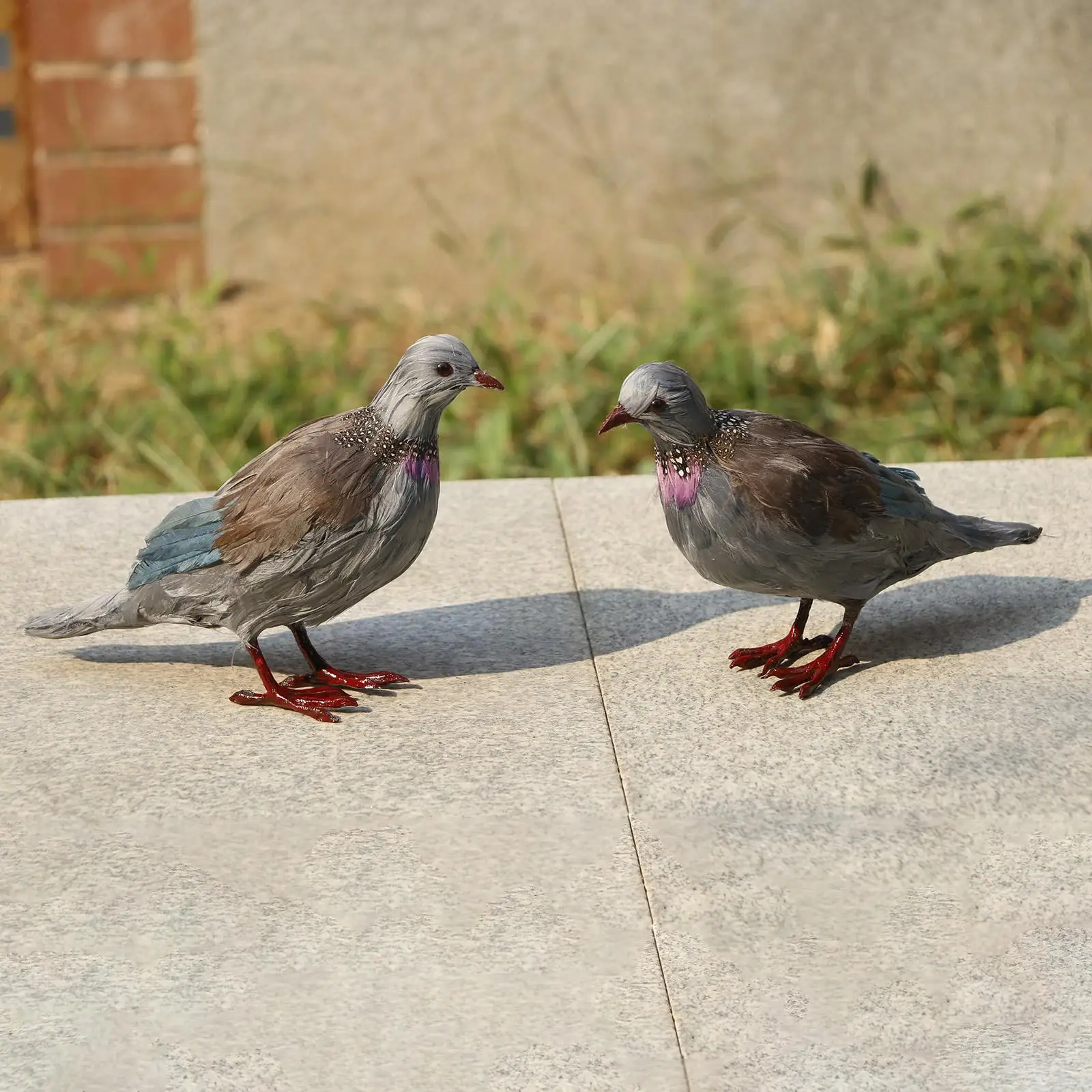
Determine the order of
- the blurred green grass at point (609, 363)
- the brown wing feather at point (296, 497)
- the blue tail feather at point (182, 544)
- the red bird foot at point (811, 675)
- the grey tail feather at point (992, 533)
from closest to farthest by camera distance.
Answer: the brown wing feather at point (296, 497) < the blue tail feather at point (182, 544) < the red bird foot at point (811, 675) < the grey tail feather at point (992, 533) < the blurred green grass at point (609, 363)

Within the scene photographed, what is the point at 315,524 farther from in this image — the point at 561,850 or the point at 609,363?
the point at 609,363

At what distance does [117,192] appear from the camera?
6.70m

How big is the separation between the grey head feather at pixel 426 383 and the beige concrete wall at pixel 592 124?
11.8ft

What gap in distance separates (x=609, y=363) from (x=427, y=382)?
291 centimetres

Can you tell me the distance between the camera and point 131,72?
653 centimetres

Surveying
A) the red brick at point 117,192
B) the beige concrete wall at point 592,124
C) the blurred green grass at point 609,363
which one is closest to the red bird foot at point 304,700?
the blurred green grass at point 609,363

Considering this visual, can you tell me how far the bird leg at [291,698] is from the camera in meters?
3.38

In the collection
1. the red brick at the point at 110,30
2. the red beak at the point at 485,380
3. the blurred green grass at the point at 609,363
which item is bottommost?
the blurred green grass at the point at 609,363

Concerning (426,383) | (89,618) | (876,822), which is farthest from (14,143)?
(876,822)

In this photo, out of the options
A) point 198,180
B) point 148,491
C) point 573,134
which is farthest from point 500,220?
point 148,491

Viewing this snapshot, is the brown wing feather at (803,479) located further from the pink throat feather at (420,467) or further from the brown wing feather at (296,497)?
the brown wing feather at (296,497)

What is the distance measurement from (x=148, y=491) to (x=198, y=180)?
172 cm

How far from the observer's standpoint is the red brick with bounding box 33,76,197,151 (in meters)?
6.55

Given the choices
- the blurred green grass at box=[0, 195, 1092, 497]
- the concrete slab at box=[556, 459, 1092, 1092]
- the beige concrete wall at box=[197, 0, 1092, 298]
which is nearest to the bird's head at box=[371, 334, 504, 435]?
the concrete slab at box=[556, 459, 1092, 1092]
